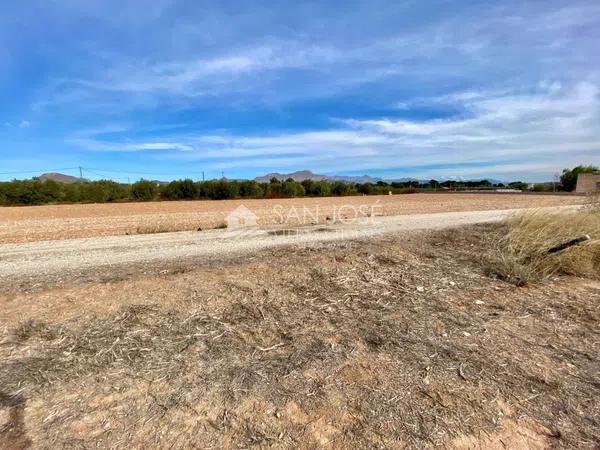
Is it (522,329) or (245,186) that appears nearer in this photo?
(522,329)

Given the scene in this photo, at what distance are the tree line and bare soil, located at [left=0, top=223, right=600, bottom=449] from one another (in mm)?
54263

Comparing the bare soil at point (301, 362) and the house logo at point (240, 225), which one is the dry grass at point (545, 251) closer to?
the bare soil at point (301, 362)

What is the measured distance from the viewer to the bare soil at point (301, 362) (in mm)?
2184

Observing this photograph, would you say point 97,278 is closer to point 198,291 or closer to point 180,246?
point 198,291

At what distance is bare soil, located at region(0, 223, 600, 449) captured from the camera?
7.16 feet

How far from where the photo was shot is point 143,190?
184ft

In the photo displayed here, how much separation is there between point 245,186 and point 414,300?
197 ft

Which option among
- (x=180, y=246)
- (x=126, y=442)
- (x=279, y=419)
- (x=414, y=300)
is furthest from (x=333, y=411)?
(x=180, y=246)

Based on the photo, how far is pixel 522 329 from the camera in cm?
352

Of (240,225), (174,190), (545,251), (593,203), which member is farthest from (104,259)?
(174,190)

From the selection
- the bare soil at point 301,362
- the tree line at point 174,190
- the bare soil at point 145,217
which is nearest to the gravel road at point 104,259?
the bare soil at point 301,362

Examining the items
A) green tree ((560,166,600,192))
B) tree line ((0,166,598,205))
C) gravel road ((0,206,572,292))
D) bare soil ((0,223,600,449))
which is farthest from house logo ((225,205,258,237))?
green tree ((560,166,600,192))

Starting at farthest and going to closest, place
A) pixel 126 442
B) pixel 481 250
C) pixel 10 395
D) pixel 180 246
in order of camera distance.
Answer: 1. pixel 180 246
2. pixel 481 250
3. pixel 10 395
4. pixel 126 442

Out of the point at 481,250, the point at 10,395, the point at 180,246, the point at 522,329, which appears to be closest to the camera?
the point at 10,395
